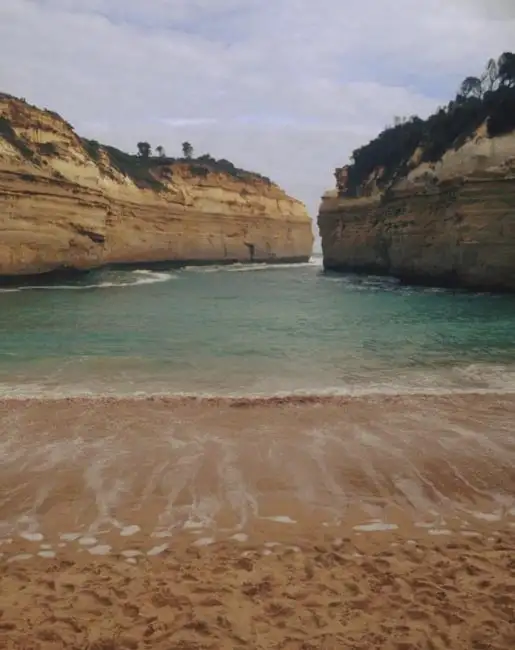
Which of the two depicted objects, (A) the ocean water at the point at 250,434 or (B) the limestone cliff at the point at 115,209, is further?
(B) the limestone cliff at the point at 115,209

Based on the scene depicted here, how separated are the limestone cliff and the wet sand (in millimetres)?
23041

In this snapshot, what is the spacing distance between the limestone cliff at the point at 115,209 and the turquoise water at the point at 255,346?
8.74m

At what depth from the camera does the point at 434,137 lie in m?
30.8

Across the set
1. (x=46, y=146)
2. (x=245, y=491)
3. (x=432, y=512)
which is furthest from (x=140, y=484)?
(x=46, y=146)

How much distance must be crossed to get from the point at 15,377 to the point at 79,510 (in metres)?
5.32

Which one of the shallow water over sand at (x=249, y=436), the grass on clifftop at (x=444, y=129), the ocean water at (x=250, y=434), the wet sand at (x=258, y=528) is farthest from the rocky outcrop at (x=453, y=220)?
the wet sand at (x=258, y=528)

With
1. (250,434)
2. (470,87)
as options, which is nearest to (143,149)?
(470,87)

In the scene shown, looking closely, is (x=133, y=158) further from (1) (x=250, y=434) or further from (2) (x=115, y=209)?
(1) (x=250, y=434)

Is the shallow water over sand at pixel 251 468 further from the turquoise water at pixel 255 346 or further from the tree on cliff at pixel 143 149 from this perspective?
the tree on cliff at pixel 143 149

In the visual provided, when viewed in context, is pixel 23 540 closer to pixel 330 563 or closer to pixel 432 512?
pixel 330 563

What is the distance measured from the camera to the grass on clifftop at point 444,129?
2484cm

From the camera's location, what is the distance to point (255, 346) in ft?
38.7

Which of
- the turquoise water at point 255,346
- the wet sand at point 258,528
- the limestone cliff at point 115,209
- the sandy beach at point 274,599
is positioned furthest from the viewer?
the limestone cliff at point 115,209

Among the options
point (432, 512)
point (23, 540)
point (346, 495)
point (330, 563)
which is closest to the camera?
point (330, 563)
